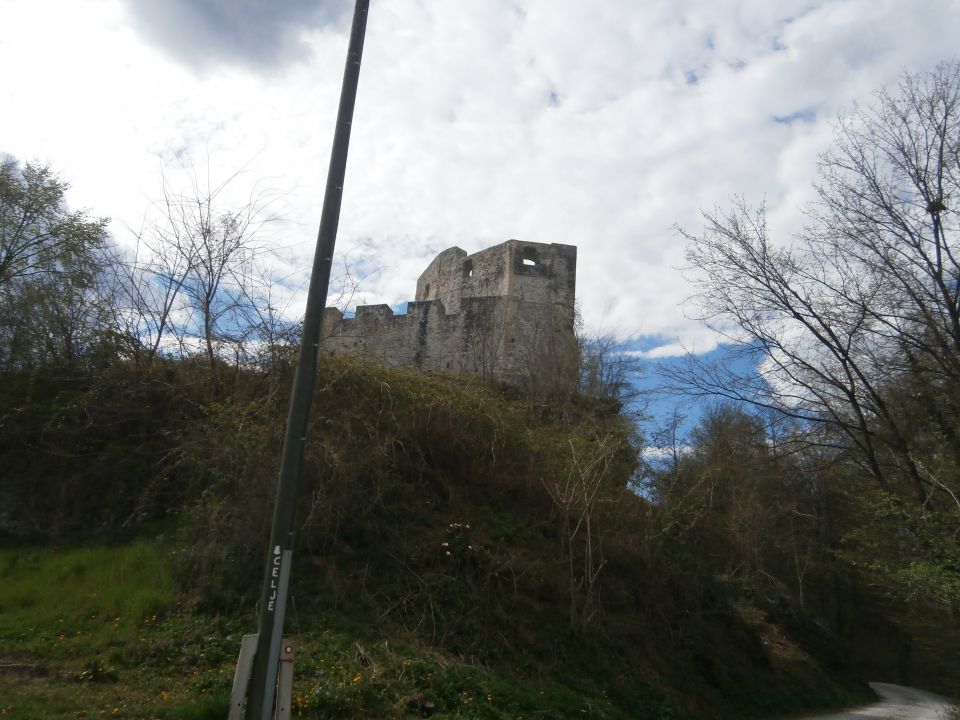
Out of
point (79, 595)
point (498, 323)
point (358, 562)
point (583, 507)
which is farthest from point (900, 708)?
point (79, 595)

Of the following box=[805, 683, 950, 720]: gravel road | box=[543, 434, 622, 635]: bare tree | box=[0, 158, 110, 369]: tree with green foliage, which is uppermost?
box=[0, 158, 110, 369]: tree with green foliage

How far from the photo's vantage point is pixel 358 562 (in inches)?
397

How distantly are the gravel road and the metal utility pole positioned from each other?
13.0 meters

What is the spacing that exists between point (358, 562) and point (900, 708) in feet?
51.5

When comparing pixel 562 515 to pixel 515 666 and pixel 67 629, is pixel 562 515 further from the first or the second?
pixel 67 629

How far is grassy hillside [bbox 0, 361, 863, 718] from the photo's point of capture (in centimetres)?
769

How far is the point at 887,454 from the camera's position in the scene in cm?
1256

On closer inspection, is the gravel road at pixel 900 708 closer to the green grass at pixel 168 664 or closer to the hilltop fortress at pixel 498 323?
the green grass at pixel 168 664

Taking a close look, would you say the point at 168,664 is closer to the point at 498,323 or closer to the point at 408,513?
the point at 408,513

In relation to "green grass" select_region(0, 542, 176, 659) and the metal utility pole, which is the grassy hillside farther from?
the metal utility pole

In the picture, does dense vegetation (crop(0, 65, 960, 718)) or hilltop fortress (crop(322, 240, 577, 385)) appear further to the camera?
hilltop fortress (crop(322, 240, 577, 385))

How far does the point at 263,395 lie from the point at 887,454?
430 inches

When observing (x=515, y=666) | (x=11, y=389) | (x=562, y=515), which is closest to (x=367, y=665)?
(x=515, y=666)

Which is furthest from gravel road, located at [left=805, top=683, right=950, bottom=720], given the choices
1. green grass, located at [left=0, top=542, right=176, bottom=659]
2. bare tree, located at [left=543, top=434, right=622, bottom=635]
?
green grass, located at [left=0, top=542, right=176, bottom=659]
